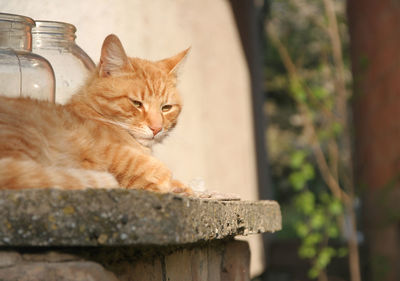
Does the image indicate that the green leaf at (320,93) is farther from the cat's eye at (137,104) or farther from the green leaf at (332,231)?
the cat's eye at (137,104)

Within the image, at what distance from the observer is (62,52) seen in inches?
73.6

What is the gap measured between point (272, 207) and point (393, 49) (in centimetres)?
335

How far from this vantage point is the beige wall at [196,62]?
7.27 ft

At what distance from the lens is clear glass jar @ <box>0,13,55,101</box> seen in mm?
1584

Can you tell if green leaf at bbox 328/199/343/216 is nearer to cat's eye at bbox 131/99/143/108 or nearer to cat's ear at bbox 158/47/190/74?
cat's ear at bbox 158/47/190/74

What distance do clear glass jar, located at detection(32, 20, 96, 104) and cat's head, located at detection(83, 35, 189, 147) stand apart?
3.3 inches

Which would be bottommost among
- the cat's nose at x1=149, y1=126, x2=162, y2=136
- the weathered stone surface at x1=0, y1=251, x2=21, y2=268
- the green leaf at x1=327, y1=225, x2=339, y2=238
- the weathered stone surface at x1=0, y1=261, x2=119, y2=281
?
the green leaf at x1=327, y1=225, x2=339, y2=238

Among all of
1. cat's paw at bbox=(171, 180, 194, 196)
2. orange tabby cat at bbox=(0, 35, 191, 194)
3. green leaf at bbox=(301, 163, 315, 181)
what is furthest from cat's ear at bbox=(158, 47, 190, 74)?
green leaf at bbox=(301, 163, 315, 181)

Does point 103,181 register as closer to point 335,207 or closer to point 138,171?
point 138,171

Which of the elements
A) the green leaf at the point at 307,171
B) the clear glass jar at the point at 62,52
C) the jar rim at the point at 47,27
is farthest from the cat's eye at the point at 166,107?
the green leaf at the point at 307,171

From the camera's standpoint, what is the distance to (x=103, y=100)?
1.82m

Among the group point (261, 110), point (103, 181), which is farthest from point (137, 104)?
point (261, 110)

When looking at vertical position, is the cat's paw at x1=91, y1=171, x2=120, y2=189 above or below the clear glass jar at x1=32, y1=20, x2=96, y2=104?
below

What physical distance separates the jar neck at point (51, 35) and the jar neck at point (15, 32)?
0.19 metres
